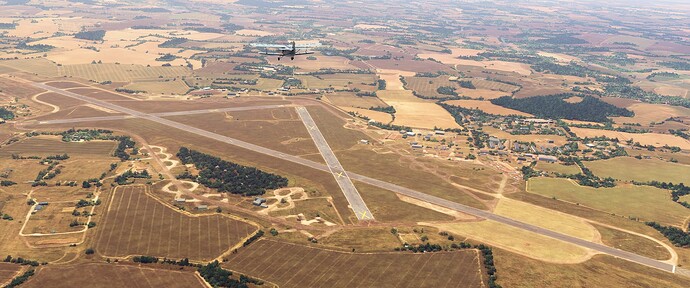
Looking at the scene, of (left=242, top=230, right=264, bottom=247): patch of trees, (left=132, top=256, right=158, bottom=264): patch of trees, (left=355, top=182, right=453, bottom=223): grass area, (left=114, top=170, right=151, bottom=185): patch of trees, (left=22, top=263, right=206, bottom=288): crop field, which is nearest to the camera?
(left=22, top=263, right=206, bottom=288): crop field

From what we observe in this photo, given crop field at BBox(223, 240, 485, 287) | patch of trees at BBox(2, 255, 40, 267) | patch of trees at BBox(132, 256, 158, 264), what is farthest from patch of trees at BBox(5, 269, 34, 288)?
crop field at BBox(223, 240, 485, 287)

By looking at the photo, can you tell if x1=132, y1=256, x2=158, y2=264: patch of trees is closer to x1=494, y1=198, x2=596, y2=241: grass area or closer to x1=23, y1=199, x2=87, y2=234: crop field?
→ x1=23, y1=199, x2=87, y2=234: crop field

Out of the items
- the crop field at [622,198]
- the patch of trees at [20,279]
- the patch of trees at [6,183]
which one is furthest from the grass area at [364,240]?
the patch of trees at [6,183]

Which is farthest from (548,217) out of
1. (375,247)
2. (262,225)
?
(262,225)

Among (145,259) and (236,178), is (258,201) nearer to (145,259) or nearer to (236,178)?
(236,178)

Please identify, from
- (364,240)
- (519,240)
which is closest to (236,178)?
(364,240)

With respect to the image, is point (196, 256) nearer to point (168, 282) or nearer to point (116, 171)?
point (168, 282)
